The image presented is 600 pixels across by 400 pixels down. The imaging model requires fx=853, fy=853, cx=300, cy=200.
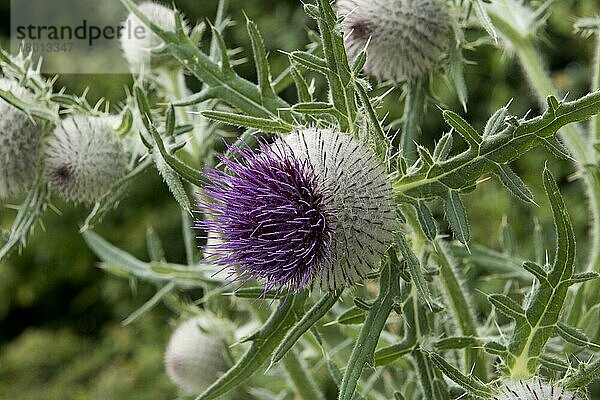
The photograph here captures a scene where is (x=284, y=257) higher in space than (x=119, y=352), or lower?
higher

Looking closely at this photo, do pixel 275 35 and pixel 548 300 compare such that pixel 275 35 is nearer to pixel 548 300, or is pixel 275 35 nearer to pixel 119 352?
pixel 119 352

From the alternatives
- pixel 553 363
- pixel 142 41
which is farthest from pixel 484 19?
pixel 142 41

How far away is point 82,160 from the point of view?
2.13m

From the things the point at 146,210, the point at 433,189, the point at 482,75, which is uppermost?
the point at 433,189

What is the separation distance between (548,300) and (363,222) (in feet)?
1.19

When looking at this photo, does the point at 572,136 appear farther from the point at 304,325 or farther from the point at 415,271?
the point at 304,325

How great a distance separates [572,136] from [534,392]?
34.4 inches

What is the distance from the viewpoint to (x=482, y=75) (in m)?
5.50

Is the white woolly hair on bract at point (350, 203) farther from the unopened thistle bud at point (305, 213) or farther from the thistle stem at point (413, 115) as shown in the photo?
the thistle stem at point (413, 115)

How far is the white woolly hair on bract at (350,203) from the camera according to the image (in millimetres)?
1519

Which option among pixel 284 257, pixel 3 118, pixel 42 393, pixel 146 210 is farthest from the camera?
pixel 146 210

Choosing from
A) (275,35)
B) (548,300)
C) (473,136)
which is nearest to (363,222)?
(473,136)

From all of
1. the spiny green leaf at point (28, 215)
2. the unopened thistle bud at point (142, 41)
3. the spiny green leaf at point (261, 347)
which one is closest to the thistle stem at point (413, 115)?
the spiny green leaf at point (261, 347)

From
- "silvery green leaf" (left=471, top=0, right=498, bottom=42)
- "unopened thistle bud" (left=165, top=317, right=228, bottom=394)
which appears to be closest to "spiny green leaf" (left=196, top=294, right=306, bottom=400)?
"silvery green leaf" (left=471, top=0, right=498, bottom=42)
